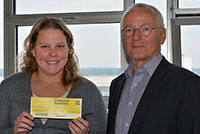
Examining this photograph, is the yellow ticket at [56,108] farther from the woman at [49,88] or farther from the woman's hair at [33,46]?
the woman's hair at [33,46]

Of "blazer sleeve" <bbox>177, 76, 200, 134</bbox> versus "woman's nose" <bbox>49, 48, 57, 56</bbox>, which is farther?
"woman's nose" <bbox>49, 48, 57, 56</bbox>

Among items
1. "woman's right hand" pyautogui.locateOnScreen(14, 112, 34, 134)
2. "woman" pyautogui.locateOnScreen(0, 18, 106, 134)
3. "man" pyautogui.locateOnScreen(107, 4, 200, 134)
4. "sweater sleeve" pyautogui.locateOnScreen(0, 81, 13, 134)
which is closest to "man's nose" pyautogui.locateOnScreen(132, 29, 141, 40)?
"man" pyautogui.locateOnScreen(107, 4, 200, 134)

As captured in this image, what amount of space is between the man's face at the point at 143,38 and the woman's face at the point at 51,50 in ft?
1.64

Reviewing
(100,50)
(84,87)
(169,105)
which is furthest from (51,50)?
(100,50)

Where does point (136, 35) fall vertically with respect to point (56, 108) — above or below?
above

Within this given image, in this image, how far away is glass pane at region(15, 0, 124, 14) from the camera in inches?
132

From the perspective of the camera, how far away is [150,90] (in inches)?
73.0

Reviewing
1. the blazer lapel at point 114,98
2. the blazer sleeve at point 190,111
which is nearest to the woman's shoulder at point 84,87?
the blazer lapel at point 114,98

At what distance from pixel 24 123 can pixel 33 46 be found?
0.62 metres

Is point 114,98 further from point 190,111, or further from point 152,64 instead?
point 190,111

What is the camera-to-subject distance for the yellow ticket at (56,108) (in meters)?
2.02

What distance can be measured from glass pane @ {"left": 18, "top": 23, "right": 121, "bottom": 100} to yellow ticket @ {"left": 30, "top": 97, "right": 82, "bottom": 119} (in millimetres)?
1329

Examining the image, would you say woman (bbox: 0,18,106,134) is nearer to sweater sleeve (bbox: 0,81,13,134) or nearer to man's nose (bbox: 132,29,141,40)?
sweater sleeve (bbox: 0,81,13,134)

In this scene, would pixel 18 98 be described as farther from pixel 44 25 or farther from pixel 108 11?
pixel 108 11
